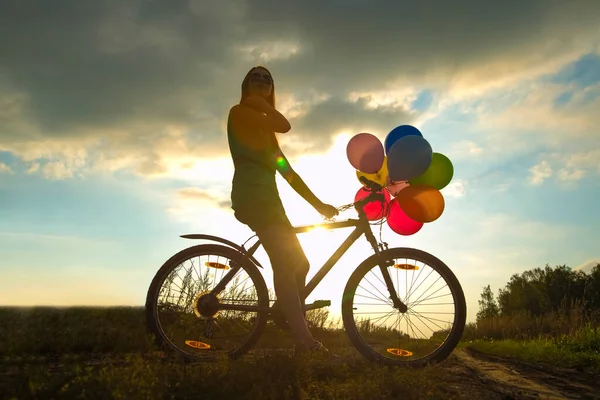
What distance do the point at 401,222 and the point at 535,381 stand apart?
2.31m

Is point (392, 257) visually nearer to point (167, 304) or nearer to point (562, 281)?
point (167, 304)

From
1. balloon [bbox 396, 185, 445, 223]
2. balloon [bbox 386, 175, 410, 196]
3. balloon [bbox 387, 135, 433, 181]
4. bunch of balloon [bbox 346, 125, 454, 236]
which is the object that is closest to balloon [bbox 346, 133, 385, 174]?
bunch of balloon [bbox 346, 125, 454, 236]

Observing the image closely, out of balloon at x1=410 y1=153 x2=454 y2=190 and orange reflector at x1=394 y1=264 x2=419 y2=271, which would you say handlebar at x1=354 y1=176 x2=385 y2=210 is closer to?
orange reflector at x1=394 y1=264 x2=419 y2=271

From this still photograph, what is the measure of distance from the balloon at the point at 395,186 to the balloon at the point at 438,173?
0.24 metres

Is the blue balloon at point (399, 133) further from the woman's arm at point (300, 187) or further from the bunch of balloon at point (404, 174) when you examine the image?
the woman's arm at point (300, 187)

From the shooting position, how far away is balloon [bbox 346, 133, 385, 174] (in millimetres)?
6441

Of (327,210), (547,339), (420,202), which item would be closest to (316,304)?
(327,210)

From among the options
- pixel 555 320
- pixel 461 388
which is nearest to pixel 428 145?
pixel 461 388

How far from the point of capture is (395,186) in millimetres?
6395

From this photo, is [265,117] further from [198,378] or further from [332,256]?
[198,378]

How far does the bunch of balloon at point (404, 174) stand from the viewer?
586 cm

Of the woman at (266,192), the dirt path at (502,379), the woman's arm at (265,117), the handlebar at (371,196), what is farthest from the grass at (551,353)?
the woman's arm at (265,117)

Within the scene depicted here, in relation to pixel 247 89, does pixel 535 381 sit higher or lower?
lower

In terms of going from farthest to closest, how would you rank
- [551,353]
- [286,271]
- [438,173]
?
1. [551,353]
2. [438,173]
3. [286,271]
